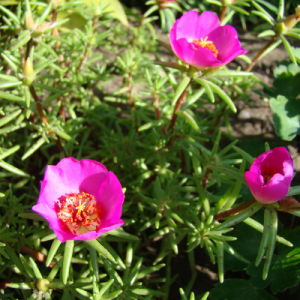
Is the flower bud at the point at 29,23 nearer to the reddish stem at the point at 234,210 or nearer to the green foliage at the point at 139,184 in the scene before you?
the green foliage at the point at 139,184

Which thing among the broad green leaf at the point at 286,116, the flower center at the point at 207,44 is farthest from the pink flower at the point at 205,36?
the broad green leaf at the point at 286,116

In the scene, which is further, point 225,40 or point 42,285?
point 225,40

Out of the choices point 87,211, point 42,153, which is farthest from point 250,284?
point 42,153

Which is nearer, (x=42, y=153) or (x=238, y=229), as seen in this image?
(x=238, y=229)

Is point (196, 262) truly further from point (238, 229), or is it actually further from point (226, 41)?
point (226, 41)

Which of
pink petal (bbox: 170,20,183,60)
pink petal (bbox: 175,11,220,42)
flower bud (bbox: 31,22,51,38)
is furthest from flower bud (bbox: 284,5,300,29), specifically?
flower bud (bbox: 31,22,51,38)

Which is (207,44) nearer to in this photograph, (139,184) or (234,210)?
(234,210)

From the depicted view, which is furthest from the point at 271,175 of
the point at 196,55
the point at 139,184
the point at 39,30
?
the point at 39,30
